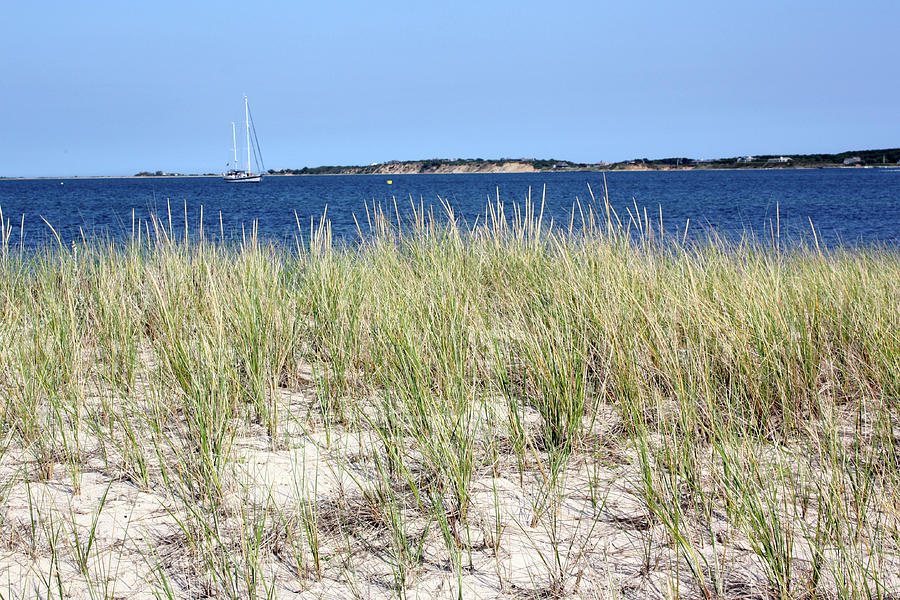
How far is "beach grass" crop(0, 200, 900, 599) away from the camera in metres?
1.57

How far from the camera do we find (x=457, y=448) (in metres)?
2.01

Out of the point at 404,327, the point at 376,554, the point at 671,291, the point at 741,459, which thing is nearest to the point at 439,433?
the point at 376,554

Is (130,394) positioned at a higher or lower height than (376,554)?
higher

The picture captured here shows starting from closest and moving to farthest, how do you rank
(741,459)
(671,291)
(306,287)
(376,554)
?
(376,554) → (741,459) → (671,291) → (306,287)

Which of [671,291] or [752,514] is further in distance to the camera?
[671,291]

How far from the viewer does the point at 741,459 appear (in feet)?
5.91

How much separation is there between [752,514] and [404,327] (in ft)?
4.68

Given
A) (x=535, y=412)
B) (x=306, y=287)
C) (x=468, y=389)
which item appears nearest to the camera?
(x=468, y=389)

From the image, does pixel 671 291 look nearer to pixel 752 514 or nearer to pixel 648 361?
pixel 648 361

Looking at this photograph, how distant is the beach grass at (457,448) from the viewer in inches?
61.9

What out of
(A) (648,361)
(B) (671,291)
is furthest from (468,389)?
(B) (671,291)

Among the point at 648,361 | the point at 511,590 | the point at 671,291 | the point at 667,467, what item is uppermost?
the point at 671,291

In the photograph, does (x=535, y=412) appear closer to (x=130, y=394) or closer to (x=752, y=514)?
(x=752, y=514)

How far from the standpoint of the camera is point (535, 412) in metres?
2.56
